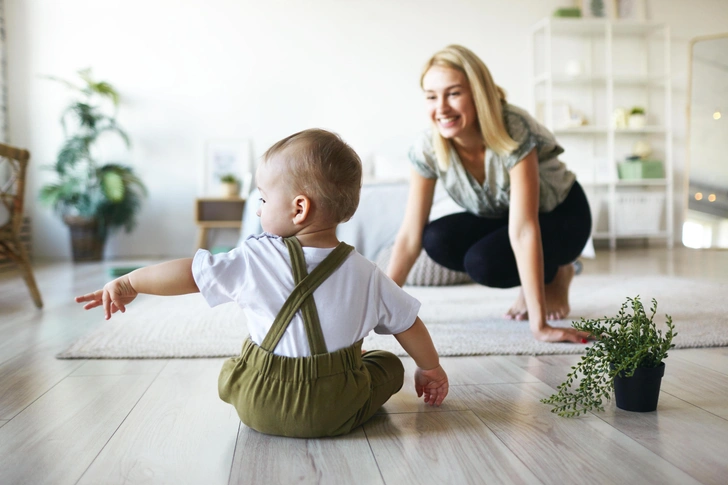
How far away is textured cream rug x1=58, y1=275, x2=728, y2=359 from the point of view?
176 cm

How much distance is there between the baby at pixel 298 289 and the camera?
3.51 ft

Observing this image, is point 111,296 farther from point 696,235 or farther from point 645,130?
point 696,235

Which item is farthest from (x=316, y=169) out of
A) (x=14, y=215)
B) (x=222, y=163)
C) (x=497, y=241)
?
(x=222, y=163)

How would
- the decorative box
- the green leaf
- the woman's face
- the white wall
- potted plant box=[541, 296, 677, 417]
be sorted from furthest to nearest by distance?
the decorative box → the white wall → the green leaf → the woman's face → potted plant box=[541, 296, 677, 417]

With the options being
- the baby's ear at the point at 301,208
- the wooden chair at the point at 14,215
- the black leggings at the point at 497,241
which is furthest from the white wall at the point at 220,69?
the baby's ear at the point at 301,208

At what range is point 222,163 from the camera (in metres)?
5.61

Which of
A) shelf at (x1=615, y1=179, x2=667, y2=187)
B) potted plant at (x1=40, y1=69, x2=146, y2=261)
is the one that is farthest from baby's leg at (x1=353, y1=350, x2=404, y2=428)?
shelf at (x1=615, y1=179, x2=667, y2=187)

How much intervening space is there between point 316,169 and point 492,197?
3.61 feet

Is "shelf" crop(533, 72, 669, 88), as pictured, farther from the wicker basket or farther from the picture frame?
the wicker basket

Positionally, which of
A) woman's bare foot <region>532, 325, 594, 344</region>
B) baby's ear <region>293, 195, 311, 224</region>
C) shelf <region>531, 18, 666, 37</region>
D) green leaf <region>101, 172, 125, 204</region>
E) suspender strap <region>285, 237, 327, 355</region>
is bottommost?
woman's bare foot <region>532, 325, 594, 344</region>

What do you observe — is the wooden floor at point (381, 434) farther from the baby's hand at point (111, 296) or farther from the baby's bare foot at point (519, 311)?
the baby's bare foot at point (519, 311)

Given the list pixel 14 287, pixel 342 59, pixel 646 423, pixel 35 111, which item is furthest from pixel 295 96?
pixel 646 423

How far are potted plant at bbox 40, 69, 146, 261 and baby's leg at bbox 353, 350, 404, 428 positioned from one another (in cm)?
425

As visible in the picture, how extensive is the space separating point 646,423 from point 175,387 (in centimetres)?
92
